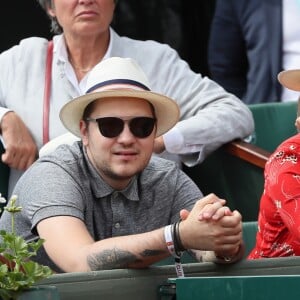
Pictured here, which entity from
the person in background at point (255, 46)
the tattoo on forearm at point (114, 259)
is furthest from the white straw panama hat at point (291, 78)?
the person in background at point (255, 46)

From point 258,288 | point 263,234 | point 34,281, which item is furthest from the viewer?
point 263,234

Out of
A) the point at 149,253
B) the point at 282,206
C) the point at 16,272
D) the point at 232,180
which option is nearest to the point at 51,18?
the point at 232,180

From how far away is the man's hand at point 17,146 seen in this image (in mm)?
5898

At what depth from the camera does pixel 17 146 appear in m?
5.89

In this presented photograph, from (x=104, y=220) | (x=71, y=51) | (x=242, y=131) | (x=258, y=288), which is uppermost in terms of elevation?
(x=71, y=51)

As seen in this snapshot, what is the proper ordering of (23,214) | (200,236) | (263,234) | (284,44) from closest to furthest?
1. (200,236)
2. (263,234)
3. (23,214)
4. (284,44)

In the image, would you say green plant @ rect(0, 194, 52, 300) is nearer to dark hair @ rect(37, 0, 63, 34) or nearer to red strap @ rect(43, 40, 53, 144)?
red strap @ rect(43, 40, 53, 144)

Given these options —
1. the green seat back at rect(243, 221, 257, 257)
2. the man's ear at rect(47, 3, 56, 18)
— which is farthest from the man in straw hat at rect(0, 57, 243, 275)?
A: the man's ear at rect(47, 3, 56, 18)

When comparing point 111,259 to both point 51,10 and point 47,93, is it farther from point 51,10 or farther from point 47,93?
point 51,10

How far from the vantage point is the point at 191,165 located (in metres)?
6.02

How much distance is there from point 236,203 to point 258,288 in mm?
2638

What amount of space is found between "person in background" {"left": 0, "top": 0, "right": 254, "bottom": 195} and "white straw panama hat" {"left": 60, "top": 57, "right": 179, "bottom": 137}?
62cm

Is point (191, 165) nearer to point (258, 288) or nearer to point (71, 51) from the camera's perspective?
point (71, 51)

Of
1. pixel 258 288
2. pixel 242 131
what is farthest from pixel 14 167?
pixel 258 288
